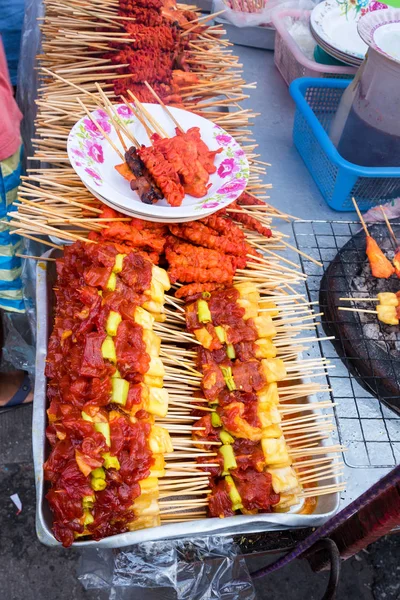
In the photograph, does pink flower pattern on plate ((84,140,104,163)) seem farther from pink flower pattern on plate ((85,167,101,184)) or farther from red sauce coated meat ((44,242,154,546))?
red sauce coated meat ((44,242,154,546))

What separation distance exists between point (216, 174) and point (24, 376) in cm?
257

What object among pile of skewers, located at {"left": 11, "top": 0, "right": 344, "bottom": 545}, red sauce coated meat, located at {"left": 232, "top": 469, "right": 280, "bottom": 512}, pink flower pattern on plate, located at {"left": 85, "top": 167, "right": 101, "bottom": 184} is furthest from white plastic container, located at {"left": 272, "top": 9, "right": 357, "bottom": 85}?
red sauce coated meat, located at {"left": 232, "top": 469, "right": 280, "bottom": 512}

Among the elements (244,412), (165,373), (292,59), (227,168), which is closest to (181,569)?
(244,412)

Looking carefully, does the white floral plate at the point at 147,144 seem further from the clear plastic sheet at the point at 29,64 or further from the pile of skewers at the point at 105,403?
the clear plastic sheet at the point at 29,64

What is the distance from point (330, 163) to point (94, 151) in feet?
5.99

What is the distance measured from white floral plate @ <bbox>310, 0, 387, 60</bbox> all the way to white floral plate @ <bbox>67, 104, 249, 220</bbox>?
1854 mm

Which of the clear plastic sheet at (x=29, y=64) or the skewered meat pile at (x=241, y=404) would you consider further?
the clear plastic sheet at (x=29, y=64)

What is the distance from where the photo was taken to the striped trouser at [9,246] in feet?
9.64

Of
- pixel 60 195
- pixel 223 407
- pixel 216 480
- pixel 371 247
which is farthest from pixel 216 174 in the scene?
pixel 216 480

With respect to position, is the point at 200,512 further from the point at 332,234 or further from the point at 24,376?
the point at 24,376

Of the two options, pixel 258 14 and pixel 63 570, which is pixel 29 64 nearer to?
pixel 258 14

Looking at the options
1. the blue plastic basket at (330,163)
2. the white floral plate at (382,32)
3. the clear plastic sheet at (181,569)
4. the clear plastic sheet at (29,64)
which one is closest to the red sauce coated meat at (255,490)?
the clear plastic sheet at (181,569)

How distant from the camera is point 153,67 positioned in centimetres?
331

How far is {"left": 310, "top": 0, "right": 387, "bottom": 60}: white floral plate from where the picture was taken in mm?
3947
